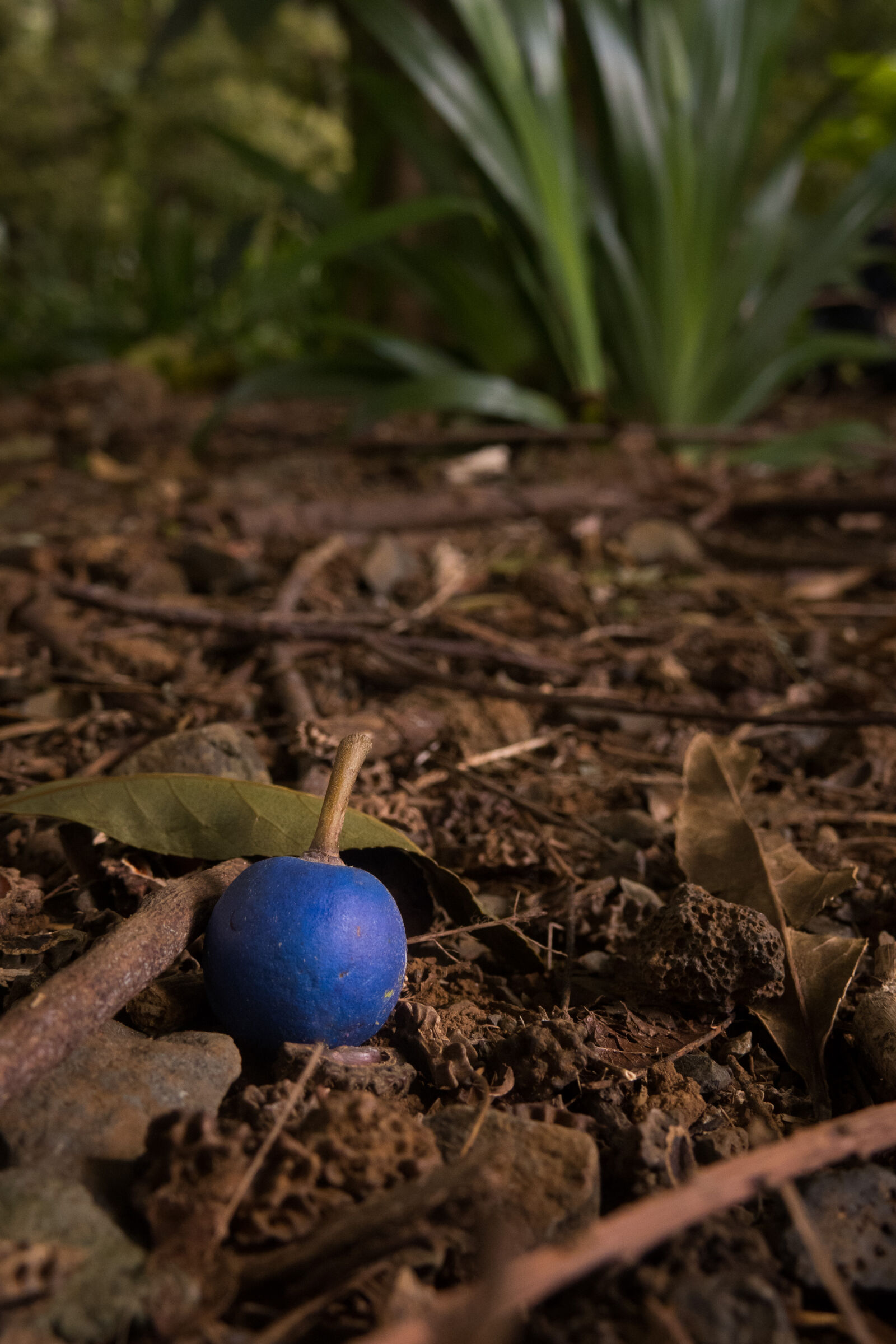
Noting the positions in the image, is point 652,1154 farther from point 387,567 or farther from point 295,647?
point 387,567

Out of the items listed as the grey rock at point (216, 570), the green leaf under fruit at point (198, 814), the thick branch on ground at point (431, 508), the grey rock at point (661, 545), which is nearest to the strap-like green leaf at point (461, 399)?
the thick branch on ground at point (431, 508)

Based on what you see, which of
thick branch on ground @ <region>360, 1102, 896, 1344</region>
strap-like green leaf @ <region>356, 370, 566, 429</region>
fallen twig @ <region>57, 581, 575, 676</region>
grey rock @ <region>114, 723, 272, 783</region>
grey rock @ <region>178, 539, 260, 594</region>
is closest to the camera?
thick branch on ground @ <region>360, 1102, 896, 1344</region>

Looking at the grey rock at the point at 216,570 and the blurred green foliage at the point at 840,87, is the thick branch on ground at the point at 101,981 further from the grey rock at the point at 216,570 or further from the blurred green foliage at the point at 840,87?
the blurred green foliage at the point at 840,87

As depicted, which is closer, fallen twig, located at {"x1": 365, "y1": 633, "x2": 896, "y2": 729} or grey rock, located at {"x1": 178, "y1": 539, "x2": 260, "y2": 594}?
fallen twig, located at {"x1": 365, "y1": 633, "x2": 896, "y2": 729}

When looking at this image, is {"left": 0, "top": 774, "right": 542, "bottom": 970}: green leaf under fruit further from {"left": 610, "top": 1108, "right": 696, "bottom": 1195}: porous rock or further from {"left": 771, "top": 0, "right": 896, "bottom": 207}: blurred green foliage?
{"left": 771, "top": 0, "right": 896, "bottom": 207}: blurred green foliage

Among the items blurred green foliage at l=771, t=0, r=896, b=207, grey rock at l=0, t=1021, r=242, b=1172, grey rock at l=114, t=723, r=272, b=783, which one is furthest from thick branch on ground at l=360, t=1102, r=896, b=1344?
blurred green foliage at l=771, t=0, r=896, b=207

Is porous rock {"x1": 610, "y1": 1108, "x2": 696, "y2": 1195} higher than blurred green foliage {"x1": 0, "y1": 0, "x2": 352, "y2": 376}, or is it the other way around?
blurred green foliage {"x1": 0, "y1": 0, "x2": 352, "y2": 376}

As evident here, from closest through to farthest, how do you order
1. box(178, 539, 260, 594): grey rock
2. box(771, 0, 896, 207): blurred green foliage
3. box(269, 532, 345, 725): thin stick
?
box(269, 532, 345, 725): thin stick < box(178, 539, 260, 594): grey rock < box(771, 0, 896, 207): blurred green foliage
